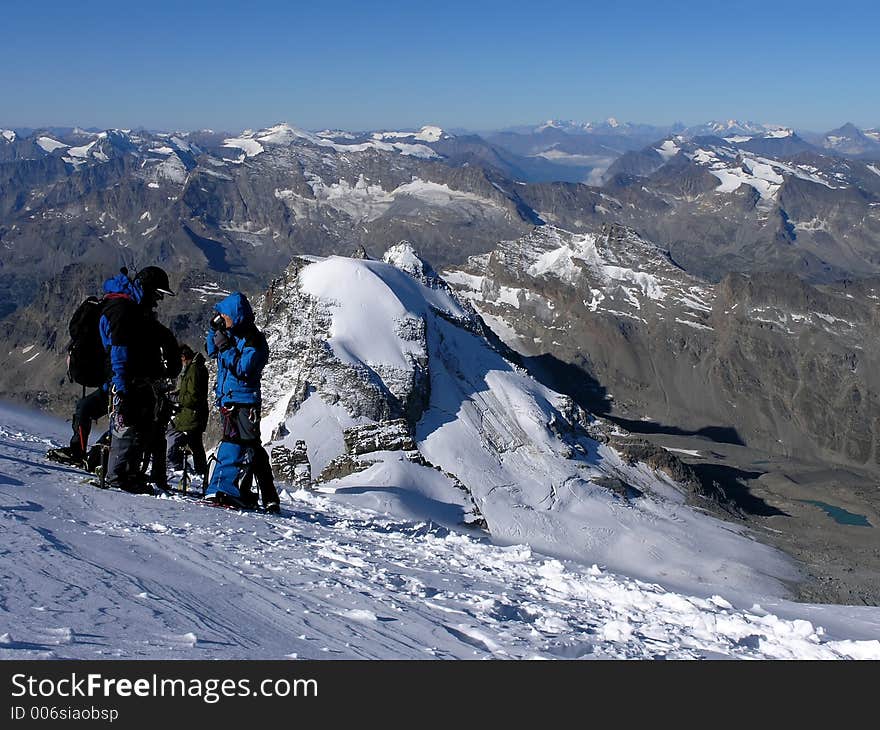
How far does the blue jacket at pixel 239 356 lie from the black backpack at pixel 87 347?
5.98 feet

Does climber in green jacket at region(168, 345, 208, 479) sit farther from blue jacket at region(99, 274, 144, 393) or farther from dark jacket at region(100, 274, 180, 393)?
blue jacket at region(99, 274, 144, 393)

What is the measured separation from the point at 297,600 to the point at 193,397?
A: 25.6ft

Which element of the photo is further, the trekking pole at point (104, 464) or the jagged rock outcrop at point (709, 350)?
the jagged rock outcrop at point (709, 350)

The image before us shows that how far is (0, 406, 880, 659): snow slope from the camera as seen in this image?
6617mm

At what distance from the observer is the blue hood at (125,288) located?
11523 mm

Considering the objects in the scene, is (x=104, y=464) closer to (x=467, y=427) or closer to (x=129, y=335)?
(x=129, y=335)

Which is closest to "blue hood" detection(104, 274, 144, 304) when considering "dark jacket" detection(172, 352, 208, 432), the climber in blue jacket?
the climber in blue jacket

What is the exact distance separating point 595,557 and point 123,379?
169 ft

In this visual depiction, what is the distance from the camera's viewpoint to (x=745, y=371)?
6516 inches

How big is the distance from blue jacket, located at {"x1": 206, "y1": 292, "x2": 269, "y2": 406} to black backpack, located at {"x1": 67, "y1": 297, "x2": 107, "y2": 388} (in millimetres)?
1822

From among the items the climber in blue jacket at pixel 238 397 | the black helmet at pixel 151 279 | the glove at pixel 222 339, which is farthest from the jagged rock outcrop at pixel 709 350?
the black helmet at pixel 151 279

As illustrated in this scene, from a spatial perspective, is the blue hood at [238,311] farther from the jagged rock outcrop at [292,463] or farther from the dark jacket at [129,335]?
the jagged rock outcrop at [292,463]

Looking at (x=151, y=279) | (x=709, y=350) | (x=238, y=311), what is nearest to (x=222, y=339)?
(x=238, y=311)
